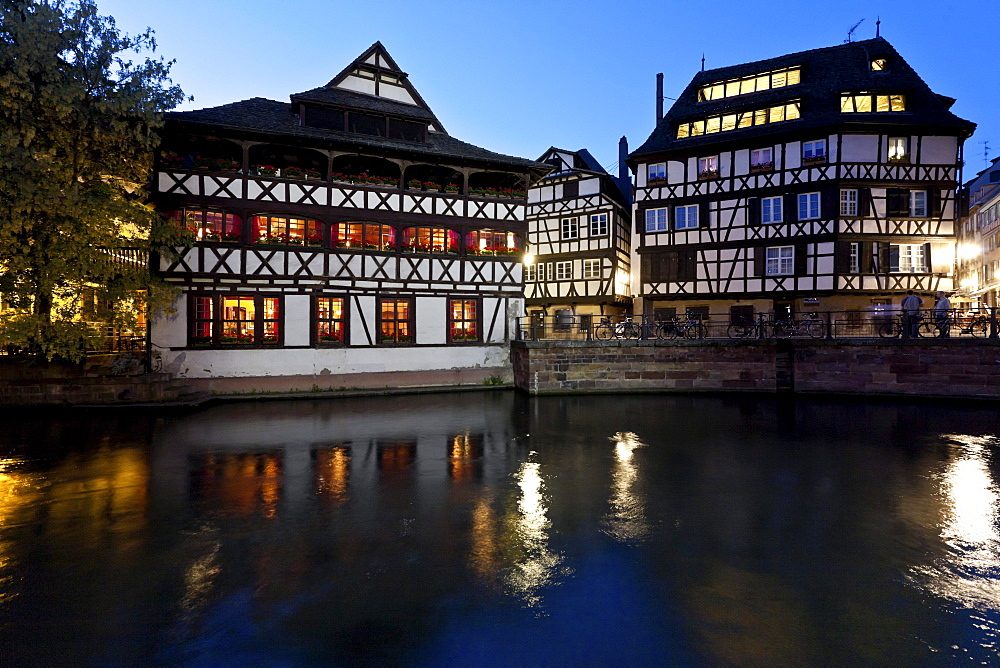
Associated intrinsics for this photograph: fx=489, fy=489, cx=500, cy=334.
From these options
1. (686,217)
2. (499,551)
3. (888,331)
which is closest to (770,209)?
(686,217)

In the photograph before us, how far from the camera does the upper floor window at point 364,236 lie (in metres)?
19.3

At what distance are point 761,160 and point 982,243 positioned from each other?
90.7ft

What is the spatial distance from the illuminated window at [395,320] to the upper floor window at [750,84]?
22.9 meters

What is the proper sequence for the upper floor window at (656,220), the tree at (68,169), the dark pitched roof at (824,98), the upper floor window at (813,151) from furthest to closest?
the upper floor window at (656,220) → the upper floor window at (813,151) → the dark pitched roof at (824,98) → the tree at (68,169)

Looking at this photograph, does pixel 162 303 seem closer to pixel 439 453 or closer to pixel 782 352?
pixel 439 453

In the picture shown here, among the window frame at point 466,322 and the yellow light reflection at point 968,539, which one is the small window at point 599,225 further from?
the yellow light reflection at point 968,539

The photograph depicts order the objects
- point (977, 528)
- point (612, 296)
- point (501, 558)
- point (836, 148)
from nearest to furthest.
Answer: point (501, 558) → point (977, 528) → point (836, 148) → point (612, 296)

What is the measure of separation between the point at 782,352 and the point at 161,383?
22.9m

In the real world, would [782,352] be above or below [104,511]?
above

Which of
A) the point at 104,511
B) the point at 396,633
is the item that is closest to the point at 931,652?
the point at 396,633

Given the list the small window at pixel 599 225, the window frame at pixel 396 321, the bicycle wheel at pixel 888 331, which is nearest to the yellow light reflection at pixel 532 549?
the window frame at pixel 396 321

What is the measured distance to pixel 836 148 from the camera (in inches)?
974

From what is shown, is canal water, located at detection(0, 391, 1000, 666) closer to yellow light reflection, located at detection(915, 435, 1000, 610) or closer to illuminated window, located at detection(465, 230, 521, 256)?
yellow light reflection, located at detection(915, 435, 1000, 610)

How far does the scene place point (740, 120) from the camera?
1077 inches
